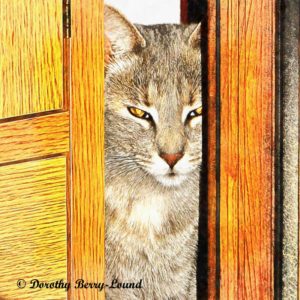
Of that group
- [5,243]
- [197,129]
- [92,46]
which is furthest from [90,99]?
[5,243]

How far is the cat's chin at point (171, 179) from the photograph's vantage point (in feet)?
4.21

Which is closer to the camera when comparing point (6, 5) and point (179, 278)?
point (6, 5)

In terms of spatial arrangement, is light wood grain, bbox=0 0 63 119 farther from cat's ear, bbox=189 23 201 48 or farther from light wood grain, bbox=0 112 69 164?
cat's ear, bbox=189 23 201 48

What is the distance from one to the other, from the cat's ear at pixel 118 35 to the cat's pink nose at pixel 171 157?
0.80 feet

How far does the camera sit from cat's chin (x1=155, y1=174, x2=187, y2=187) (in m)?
1.28

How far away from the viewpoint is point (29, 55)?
4.13ft

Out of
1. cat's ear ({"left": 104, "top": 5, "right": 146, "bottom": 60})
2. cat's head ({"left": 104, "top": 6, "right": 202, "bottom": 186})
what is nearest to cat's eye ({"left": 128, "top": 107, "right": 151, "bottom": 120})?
cat's head ({"left": 104, "top": 6, "right": 202, "bottom": 186})

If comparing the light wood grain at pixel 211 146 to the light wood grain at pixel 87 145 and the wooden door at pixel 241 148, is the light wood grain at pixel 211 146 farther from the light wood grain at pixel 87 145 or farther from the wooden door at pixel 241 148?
the light wood grain at pixel 87 145

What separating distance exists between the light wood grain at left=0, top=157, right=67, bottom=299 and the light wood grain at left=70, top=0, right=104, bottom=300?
3 cm

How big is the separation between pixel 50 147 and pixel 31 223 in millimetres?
176

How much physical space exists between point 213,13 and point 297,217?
1.58ft

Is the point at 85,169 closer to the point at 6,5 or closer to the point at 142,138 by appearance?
the point at 142,138

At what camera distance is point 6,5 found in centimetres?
124

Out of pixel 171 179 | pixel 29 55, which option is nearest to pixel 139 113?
pixel 171 179
